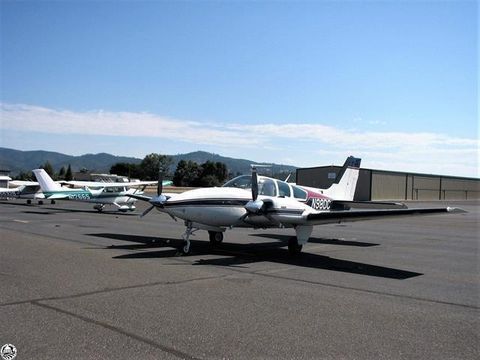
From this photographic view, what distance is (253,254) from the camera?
13172 mm

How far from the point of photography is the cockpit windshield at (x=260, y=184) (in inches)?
525

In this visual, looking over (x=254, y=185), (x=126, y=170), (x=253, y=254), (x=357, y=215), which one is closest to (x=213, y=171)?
(x=126, y=170)

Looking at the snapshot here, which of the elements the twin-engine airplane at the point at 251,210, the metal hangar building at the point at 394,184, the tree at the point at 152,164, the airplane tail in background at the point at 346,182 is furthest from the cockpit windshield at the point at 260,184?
the tree at the point at 152,164

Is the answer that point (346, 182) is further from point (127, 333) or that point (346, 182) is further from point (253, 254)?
point (127, 333)

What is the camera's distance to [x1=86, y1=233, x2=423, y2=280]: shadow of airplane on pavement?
1088 cm

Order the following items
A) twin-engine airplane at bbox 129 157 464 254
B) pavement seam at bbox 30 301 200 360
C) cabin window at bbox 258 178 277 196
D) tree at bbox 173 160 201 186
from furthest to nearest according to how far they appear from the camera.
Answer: tree at bbox 173 160 201 186 → cabin window at bbox 258 178 277 196 → twin-engine airplane at bbox 129 157 464 254 → pavement seam at bbox 30 301 200 360

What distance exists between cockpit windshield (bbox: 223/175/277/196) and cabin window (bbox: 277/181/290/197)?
9.3 inches

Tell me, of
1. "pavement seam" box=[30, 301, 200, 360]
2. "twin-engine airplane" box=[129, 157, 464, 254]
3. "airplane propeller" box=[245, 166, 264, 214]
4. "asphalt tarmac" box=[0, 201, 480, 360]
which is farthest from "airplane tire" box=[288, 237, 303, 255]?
"pavement seam" box=[30, 301, 200, 360]

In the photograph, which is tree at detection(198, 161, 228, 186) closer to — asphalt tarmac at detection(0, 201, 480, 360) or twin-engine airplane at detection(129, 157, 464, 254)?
twin-engine airplane at detection(129, 157, 464, 254)

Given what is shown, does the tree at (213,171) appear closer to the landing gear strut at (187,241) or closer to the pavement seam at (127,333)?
the landing gear strut at (187,241)

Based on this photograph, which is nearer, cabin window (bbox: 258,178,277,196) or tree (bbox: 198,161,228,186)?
cabin window (bbox: 258,178,277,196)

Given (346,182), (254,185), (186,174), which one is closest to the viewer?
(254,185)

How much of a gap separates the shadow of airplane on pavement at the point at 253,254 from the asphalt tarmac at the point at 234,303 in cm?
5

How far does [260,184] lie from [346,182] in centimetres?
606
